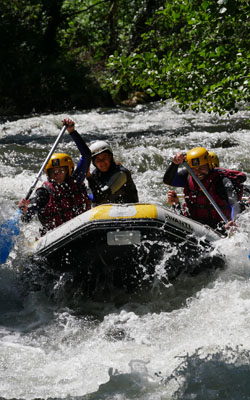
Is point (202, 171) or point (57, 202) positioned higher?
point (202, 171)

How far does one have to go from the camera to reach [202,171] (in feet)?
19.6

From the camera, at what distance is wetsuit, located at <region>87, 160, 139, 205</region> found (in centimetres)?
594

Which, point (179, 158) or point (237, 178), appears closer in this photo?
point (179, 158)

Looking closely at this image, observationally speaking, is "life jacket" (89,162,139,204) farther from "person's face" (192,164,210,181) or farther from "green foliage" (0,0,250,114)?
"green foliage" (0,0,250,114)

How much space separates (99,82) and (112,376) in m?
14.7

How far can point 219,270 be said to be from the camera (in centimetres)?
540

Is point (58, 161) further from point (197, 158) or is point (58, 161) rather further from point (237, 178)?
point (237, 178)

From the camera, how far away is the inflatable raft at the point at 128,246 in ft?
16.8

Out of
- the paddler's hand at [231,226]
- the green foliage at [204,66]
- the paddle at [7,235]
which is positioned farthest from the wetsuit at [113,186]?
the green foliage at [204,66]

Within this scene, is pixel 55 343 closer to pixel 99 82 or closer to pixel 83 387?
pixel 83 387

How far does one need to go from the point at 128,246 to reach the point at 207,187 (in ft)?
4.14

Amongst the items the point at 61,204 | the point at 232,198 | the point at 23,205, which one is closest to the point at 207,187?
the point at 232,198

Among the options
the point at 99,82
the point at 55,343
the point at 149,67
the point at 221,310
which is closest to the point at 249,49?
the point at 149,67

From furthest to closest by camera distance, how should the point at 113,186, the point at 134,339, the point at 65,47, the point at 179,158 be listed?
the point at 65,47 < the point at 113,186 < the point at 179,158 < the point at 134,339
